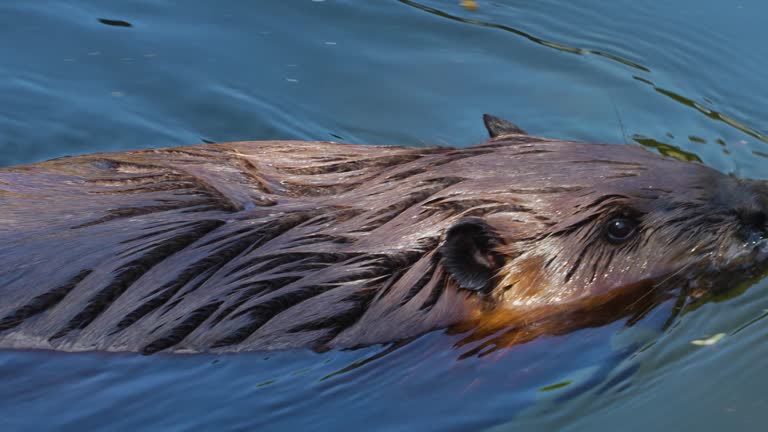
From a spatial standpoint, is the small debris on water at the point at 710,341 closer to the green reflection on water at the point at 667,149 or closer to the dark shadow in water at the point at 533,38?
the green reflection on water at the point at 667,149

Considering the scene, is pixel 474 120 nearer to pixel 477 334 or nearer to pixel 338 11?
pixel 338 11

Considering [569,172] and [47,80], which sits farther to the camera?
[47,80]

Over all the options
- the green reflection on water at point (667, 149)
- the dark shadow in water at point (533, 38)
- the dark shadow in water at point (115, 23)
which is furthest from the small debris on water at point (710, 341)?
the dark shadow in water at point (115, 23)

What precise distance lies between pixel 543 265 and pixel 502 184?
370mm

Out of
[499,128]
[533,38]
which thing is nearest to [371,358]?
[499,128]

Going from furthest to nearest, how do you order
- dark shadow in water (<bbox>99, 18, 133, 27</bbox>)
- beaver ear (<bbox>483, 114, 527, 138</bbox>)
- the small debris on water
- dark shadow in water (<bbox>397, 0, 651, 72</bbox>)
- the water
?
dark shadow in water (<bbox>99, 18, 133, 27</bbox>), dark shadow in water (<bbox>397, 0, 651, 72</bbox>), beaver ear (<bbox>483, 114, 527, 138</bbox>), the small debris on water, the water

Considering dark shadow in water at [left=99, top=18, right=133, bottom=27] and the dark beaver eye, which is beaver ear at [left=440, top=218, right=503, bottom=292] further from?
dark shadow in water at [left=99, top=18, right=133, bottom=27]

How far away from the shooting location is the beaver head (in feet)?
14.6

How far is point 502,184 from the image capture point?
449 cm

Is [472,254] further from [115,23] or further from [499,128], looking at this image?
[115,23]

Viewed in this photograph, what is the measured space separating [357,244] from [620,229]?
1096 mm

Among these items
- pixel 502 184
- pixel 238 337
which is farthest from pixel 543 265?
pixel 238 337

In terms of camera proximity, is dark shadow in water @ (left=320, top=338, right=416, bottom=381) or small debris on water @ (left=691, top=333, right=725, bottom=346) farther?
small debris on water @ (left=691, top=333, right=725, bottom=346)

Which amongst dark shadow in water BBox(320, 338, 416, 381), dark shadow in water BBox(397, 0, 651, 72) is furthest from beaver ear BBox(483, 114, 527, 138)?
dark shadow in water BBox(397, 0, 651, 72)
